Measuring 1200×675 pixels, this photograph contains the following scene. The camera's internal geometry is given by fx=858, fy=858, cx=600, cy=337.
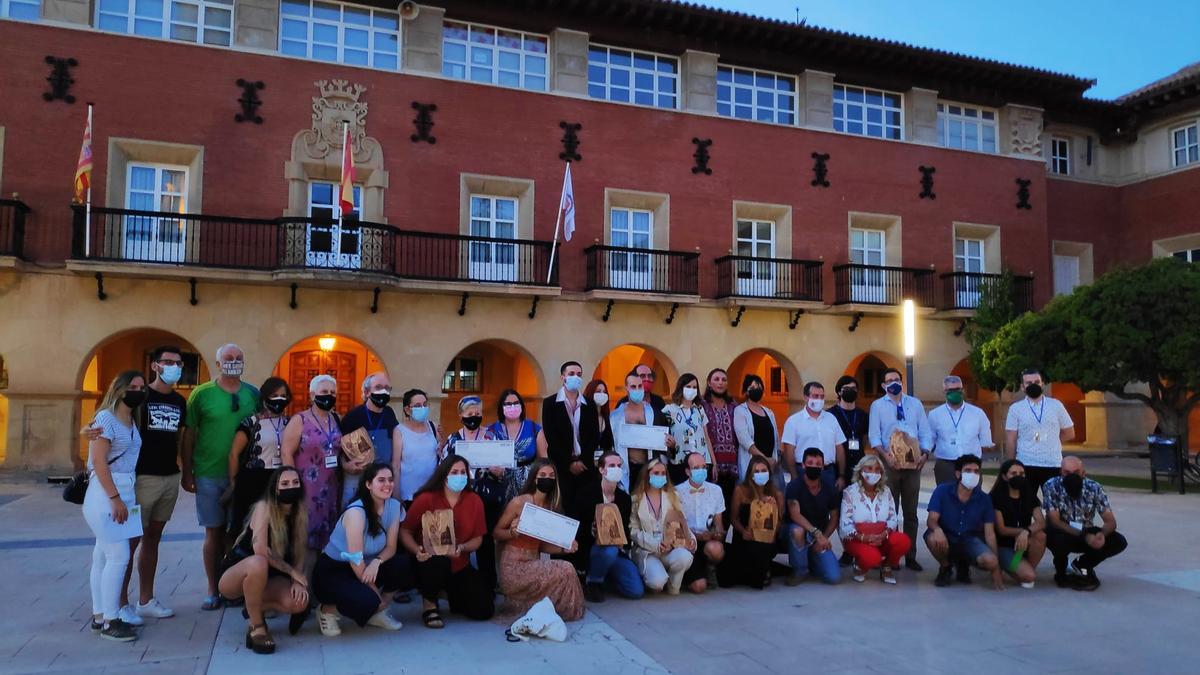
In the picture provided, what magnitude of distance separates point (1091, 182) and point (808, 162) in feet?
35.1

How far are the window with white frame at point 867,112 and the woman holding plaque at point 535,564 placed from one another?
684 inches

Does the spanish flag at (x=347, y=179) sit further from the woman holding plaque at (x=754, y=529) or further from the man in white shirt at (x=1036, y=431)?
the man in white shirt at (x=1036, y=431)

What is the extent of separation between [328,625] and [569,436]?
8.59 feet

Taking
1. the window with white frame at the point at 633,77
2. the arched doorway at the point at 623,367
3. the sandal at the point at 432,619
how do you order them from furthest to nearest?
1. the arched doorway at the point at 623,367
2. the window with white frame at the point at 633,77
3. the sandal at the point at 432,619

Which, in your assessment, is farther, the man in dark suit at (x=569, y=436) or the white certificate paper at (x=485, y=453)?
the man in dark suit at (x=569, y=436)

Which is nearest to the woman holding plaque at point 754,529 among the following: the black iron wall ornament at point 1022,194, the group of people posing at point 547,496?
the group of people posing at point 547,496

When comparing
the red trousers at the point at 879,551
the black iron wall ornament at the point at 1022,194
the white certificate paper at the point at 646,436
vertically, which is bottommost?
the red trousers at the point at 879,551

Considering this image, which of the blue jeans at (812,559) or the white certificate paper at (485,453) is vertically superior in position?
the white certificate paper at (485,453)

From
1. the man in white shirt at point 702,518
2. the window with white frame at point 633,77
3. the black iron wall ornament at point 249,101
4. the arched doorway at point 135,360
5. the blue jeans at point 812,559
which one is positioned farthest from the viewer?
the window with white frame at point 633,77

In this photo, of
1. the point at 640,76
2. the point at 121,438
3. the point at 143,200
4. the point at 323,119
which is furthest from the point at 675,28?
the point at 121,438

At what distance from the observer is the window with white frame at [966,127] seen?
23078 mm

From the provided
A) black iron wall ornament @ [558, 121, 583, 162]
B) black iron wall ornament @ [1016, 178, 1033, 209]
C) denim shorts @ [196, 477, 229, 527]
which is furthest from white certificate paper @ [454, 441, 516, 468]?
black iron wall ornament @ [1016, 178, 1033, 209]

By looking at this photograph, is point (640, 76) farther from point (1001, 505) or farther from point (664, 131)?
point (1001, 505)

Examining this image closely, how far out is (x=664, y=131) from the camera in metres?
19.9
